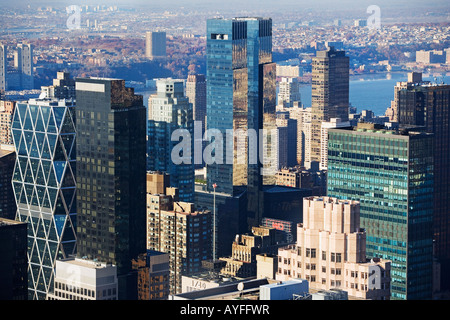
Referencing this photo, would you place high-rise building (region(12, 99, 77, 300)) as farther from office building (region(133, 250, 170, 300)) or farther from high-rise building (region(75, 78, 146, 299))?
office building (region(133, 250, 170, 300))

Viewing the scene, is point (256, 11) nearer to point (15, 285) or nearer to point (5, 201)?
point (5, 201)

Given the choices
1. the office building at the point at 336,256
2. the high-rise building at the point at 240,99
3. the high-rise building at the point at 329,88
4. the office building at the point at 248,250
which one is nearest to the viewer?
the office building at the point at 336,256

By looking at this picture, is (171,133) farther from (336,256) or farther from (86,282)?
(336,256)

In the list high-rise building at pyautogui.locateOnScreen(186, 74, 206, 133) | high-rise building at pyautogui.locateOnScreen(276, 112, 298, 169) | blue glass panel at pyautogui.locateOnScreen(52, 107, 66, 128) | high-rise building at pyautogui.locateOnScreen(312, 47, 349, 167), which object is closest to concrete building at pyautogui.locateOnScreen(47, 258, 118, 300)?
blue glass panel at pyautogui.locateOnScreen(52, 107, 66, 128)

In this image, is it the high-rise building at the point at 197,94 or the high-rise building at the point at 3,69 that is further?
the high-rise building at the point at 3,69

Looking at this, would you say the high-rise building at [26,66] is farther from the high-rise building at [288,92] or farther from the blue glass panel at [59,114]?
the blue glass panel at [59,114]

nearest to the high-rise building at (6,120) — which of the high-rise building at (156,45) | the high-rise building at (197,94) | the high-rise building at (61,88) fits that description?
the high-rise building at (61,88)
